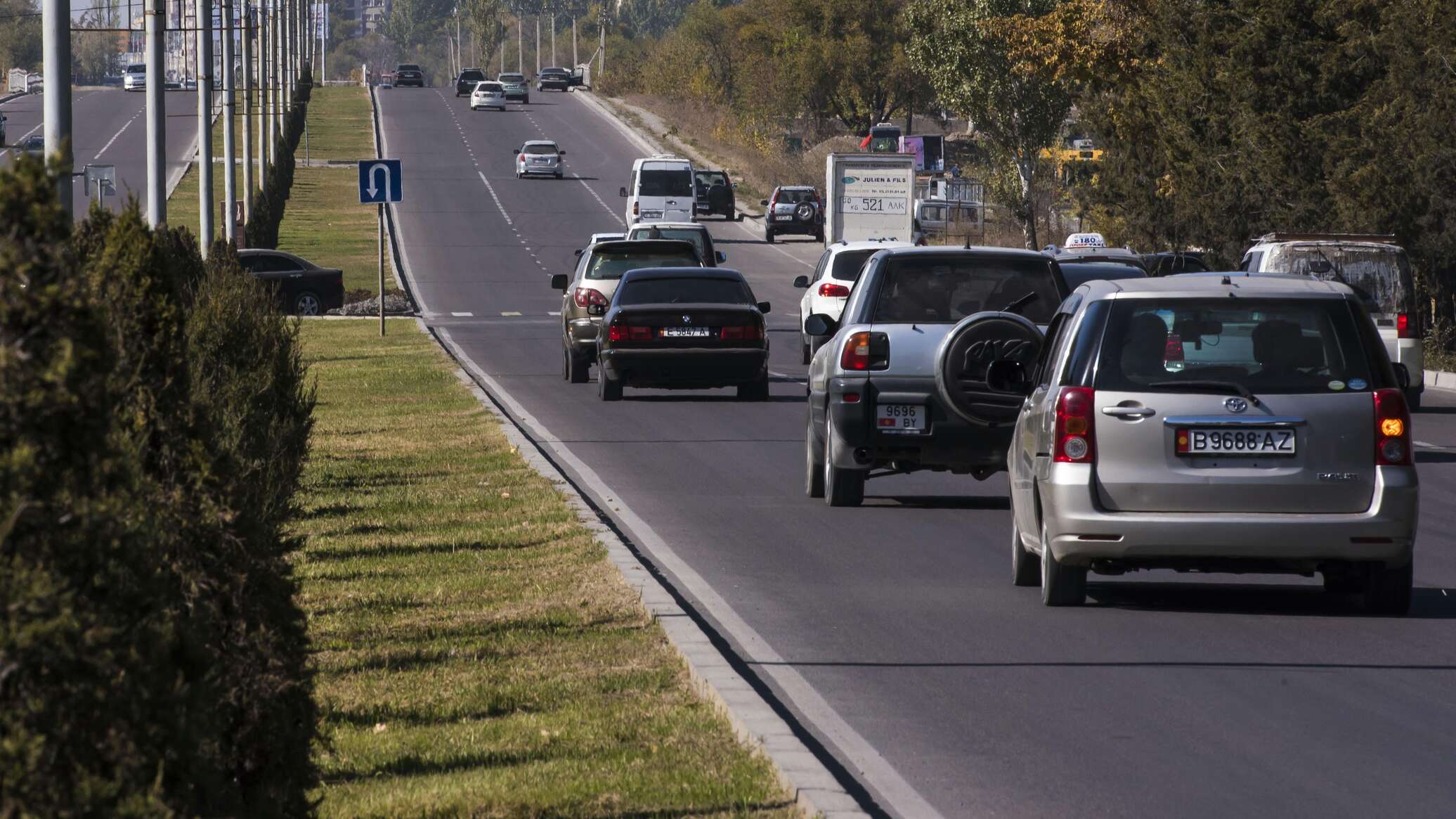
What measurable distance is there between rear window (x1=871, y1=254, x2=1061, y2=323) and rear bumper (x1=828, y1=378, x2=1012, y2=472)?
68cm

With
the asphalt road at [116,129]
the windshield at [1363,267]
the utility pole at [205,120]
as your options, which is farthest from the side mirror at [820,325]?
the asphalt road at [116,129]

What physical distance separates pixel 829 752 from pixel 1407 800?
6.38 ft

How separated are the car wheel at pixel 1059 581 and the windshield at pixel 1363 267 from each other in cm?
1323

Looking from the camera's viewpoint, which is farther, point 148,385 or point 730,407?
point 730,407

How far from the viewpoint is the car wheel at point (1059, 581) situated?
10492mm

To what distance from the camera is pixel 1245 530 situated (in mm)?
9961

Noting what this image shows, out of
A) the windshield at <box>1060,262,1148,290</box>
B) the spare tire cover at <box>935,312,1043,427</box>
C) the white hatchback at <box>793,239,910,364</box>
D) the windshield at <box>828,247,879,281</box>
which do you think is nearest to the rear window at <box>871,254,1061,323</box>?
the spare tire cover at <box>935,312,1043,427</box>

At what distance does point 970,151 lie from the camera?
109500mm

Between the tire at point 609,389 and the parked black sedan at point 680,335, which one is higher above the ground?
the parked black sedan at point 680,335

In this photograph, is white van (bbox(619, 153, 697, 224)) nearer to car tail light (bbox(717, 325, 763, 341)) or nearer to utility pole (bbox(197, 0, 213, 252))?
utility pole (bbox(197, 0, 213, 252))

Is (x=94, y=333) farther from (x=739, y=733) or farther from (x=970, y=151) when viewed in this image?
(x=970, y=151)

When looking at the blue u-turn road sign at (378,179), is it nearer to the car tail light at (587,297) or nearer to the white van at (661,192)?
the car tail light at (587,297)

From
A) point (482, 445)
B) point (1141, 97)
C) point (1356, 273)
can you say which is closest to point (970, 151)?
point (1141, 97)

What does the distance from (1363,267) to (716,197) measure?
5642 cm
